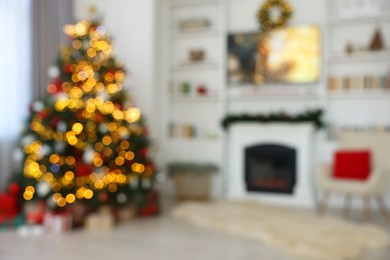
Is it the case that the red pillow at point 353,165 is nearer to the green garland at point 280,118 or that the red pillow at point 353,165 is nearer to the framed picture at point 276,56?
the green garland at point 280,118

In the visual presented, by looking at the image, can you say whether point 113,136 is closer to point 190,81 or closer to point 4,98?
point 4,98

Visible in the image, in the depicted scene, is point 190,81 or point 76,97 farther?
point 190,81

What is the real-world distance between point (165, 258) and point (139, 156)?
1.46m

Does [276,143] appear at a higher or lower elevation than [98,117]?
lower

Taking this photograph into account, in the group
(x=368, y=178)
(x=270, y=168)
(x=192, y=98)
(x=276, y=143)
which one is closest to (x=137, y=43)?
(x=192, y=98)

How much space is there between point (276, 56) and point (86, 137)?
112 inches

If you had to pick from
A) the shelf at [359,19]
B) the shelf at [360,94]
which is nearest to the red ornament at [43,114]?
the shelf at [360,94]

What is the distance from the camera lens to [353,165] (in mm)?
4242

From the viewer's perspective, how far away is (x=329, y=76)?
5.15 metres

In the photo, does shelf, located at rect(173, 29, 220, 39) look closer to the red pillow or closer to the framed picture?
the framed picture

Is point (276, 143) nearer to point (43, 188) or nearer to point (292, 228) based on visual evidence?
point (292, 228)

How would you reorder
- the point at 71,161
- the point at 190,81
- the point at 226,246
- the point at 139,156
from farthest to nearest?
the point at 190,81
the point at 139,156
the point at 71,161
the point at 226,246

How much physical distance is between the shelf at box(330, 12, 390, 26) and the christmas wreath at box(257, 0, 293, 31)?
1.95ft

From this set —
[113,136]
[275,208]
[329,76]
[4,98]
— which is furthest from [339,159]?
[4,98]
